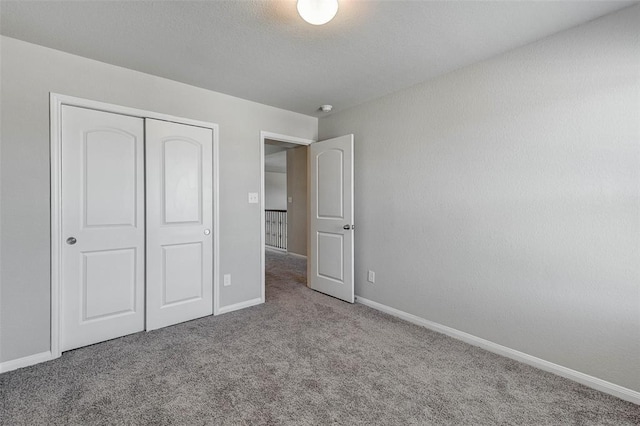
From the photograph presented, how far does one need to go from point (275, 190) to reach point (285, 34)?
8540 millimetres

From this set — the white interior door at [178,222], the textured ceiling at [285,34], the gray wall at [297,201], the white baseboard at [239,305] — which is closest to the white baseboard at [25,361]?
the white interior door at [178,222]

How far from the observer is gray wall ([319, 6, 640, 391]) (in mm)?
1831

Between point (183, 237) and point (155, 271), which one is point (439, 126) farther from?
point (155, 271)

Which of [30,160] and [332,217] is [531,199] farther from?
[30,160]

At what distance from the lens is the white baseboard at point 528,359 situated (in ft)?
6.02

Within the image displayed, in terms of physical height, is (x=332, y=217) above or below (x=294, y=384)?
above

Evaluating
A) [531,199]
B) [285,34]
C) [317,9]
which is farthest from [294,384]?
[285,34]

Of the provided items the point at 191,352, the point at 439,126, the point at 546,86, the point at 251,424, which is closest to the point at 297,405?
the point at 251,424

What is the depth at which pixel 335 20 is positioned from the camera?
1899 millimetres

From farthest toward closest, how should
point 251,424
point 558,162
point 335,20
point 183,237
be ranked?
point 183,237, point 558,162, point 335,20, point 251,424

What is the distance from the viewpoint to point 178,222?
2.92 metres

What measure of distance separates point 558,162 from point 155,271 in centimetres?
343

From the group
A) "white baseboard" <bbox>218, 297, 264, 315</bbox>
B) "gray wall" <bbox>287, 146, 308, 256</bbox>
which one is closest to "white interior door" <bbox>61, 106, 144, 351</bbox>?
"white baseboard" <bbox>218, 297, 264, 315</bbox>

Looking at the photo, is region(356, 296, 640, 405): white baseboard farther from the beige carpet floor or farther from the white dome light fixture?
the white dome light fixture
